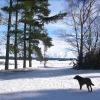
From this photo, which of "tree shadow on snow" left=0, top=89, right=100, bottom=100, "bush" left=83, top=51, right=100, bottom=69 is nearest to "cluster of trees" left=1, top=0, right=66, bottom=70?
"bush" left=83, top=51, right=100, bottom=69

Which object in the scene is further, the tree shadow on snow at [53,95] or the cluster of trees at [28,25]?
the cluster of trees at [28,25]

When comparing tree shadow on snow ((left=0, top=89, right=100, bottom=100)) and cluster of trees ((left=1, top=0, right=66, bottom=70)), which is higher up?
cluster of trees ((left=1, top=0, right=66, bottom=70))

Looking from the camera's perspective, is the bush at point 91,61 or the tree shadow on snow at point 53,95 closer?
the tree shadow on snow at point 53,95

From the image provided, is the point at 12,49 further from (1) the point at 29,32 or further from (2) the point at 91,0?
(2) the point at 91,0

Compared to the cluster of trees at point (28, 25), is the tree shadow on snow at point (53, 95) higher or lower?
lower

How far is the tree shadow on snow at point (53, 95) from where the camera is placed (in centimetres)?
1345

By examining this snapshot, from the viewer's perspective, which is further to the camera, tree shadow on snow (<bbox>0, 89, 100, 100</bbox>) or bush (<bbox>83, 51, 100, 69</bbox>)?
bush (<bbox>83, 51, 100, 69</bbox>)

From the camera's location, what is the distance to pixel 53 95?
14117mm

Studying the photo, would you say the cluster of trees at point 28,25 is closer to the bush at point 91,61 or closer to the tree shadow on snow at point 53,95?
the bush at point 91,61

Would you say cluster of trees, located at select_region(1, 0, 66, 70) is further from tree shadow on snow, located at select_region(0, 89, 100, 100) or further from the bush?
tree shadow on snow, located at select_region(0, 89, 100, 100)

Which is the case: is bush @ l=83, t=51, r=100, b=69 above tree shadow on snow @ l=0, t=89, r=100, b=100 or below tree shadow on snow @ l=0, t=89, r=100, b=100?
above

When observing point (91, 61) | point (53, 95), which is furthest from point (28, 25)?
point (53, 95)

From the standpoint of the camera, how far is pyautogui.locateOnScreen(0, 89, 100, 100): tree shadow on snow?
1345 centimetres

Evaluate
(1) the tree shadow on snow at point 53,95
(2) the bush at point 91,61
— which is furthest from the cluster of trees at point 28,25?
(1) the tree shadow on snow at point 53,95
